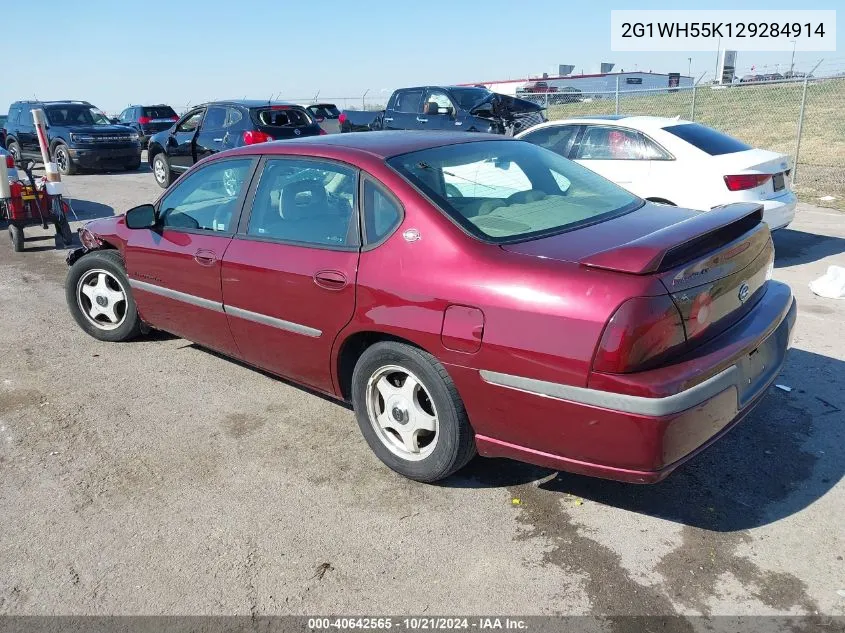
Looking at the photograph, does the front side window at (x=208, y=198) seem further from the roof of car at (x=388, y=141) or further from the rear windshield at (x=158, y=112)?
the rear windshield at (x=158, y=112)

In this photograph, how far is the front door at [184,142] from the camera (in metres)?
12.7

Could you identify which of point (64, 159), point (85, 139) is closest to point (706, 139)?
point (85, 139)

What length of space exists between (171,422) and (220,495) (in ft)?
3.13

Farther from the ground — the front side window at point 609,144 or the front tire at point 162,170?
the front side window at point 609,144

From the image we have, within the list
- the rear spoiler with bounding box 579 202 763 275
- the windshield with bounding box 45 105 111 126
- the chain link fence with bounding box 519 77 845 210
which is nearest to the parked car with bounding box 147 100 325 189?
the windshield with bounding box 45 105 111 126

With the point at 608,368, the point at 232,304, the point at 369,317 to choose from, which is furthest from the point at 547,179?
the point at 232,304

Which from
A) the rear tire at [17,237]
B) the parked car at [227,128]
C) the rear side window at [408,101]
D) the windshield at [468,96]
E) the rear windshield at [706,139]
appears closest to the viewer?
the rear windshield at [706,139]

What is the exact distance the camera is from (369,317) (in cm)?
334

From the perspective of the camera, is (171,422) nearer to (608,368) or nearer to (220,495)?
(220,495)

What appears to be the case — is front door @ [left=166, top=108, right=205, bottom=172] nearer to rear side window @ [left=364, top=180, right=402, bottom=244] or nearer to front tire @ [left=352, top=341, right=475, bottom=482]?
rear side window @ [left=364, top=180, right=402, bottom=244]

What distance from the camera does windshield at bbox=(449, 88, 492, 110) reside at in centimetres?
1398

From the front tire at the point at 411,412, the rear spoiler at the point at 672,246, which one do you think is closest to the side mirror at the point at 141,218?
the front tire at the point at 411,412

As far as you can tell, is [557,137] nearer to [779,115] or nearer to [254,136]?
[254,136]

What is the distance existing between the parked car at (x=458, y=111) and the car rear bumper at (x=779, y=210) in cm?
663
